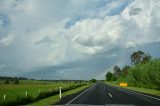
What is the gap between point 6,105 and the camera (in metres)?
21.7

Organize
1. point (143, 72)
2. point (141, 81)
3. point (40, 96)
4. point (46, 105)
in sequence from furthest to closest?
1. point (141, 81)
2. point (143, 72)
3. point (40, 96)
4. point (46, 105)

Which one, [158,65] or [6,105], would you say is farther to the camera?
[158,65]

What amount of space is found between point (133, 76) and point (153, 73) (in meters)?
23.5

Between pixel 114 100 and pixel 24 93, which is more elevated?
pixel 24 93

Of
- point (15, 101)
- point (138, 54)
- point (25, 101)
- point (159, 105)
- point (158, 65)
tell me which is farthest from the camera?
point (138, 54)

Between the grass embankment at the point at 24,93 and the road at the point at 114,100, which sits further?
the grass embankment at the point at 24,93

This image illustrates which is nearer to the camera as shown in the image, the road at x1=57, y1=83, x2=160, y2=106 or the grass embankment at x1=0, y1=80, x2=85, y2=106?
the road at x1=57, y1=83, x2=160, y2=106

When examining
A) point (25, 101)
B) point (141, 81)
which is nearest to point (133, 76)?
point (141, 81)

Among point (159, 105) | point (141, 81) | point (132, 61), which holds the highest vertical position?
point (132, 61)

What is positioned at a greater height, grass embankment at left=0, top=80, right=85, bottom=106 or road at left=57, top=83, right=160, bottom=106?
grass embankment at left=0, top=80, right=85, bottom=106

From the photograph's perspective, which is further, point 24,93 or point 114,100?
point 24,93

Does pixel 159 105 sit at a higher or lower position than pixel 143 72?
lower

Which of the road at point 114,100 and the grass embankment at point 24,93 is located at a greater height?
the grass embankment at point 24,93

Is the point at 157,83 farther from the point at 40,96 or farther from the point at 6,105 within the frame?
the point at 6,105
